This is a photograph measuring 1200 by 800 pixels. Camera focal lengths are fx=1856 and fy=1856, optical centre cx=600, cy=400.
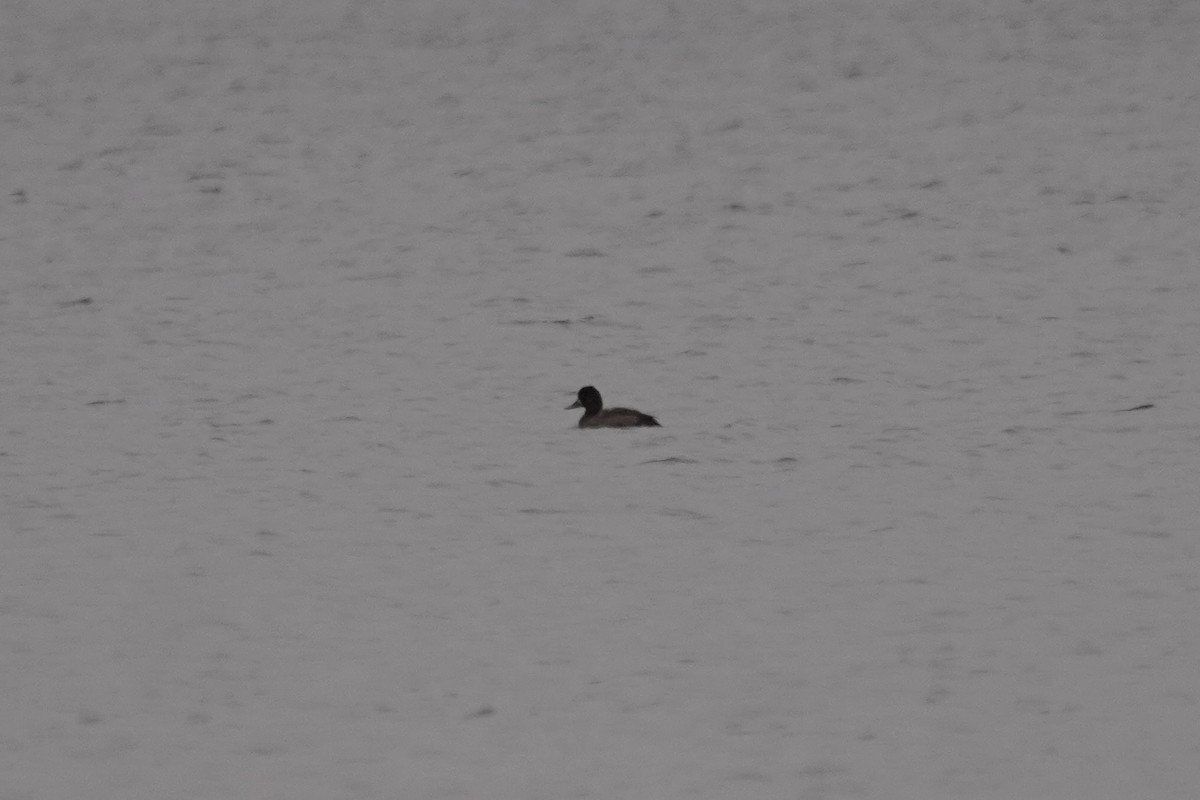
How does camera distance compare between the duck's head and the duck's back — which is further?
the duck's head

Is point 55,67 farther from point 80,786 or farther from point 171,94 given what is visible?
point 80,786

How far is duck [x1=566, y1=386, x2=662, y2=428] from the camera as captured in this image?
1002 centimetres

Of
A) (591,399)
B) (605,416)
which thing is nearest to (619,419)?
(605,416)

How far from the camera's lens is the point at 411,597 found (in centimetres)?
756

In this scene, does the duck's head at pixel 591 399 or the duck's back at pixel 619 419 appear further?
the duck's head at pixel 591 399

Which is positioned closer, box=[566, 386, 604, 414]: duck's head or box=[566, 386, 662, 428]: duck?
box=[566, 386, 662, 428]: duck

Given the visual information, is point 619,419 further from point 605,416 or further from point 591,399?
point 591,399

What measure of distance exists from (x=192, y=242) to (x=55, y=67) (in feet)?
17.7

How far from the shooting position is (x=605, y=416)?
→ 1010 centimetres

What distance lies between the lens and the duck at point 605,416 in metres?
10.0

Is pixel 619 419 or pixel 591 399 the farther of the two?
pixel 591 399

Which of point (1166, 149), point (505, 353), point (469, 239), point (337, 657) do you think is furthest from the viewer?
point (1166, 149)

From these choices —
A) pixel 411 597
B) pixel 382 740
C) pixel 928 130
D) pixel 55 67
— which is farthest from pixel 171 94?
pixel 382 740

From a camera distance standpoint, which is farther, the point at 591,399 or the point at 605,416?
the point at 591,399
